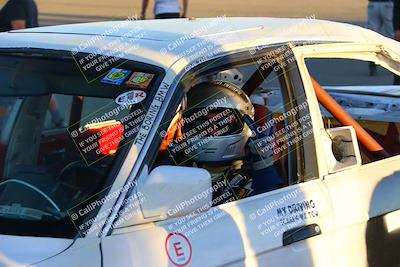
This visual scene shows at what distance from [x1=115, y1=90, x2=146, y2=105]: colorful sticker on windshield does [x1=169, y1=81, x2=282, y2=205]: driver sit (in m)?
0.40

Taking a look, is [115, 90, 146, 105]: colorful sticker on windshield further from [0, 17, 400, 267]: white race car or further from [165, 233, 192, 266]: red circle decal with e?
[165, 233, 192, 266]: red circle decal with e

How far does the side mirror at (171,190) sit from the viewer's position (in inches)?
95.3

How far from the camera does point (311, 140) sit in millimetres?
3094

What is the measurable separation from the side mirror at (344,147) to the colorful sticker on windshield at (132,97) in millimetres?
937

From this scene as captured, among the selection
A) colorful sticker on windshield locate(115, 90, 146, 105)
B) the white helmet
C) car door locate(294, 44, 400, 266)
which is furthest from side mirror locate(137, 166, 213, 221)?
car door locate(294, 44, 400, 266)

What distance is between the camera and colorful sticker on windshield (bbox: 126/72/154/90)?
2678 millimetres

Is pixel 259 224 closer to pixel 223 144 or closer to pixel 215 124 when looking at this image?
pixel 223 144

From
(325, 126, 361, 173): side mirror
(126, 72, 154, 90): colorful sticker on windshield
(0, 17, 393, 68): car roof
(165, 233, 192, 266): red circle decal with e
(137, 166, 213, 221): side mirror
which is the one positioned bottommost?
(165, 233, 192, 266): red circle decal with e

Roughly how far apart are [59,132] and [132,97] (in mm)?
500

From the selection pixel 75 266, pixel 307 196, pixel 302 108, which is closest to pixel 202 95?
pixel 302 108

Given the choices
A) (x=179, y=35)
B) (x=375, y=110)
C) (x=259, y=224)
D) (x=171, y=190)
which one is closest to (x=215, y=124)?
(x=179, y=35)

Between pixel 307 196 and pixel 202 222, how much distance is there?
544 millimetres

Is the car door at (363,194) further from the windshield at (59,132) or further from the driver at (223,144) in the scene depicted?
the windshield at (59,132)

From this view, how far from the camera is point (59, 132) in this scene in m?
3.02
